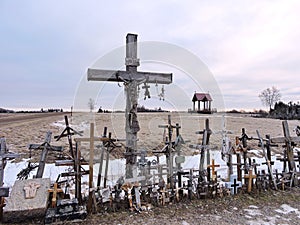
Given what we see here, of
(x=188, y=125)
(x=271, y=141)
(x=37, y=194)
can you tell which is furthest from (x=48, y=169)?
A: (x=271, y=141)

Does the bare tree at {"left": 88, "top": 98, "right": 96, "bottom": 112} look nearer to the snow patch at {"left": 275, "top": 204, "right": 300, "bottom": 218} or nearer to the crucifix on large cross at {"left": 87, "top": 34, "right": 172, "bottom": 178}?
the crucifix on large cross at {"left": 87, "top": 34, "right": 172, "bottom": 178}

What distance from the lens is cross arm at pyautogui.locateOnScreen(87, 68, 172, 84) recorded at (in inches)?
193

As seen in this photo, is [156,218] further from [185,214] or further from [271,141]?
[271,141]

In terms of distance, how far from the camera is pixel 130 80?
5.19 meters

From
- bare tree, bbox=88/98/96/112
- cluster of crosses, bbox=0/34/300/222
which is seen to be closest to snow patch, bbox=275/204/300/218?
cluster of crosses, bbox=0/34/300/222

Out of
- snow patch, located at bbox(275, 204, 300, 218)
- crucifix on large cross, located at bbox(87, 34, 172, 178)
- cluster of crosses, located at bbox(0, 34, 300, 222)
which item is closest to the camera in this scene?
cluster of crosses, located at bbox(0, 34, 300, 222)

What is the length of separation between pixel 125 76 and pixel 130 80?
14 cm

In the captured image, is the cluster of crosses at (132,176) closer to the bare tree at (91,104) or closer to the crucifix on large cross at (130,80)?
the crucifix on large cross at (130,80)

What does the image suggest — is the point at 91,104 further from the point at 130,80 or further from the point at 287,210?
the point at 287,210

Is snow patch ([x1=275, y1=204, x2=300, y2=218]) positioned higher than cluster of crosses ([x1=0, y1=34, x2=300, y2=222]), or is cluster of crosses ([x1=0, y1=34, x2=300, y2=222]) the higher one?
cluster of crosses ([x1=0, y1=34, x2=300, y2=222])

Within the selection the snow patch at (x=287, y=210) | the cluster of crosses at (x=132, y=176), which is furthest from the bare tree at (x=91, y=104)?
the snow patch at (x=287, y=210)

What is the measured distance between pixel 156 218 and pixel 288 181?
13.8 feet

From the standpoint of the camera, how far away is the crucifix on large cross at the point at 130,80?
16.6 ft

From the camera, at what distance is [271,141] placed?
6.72 m
